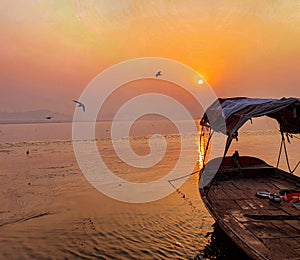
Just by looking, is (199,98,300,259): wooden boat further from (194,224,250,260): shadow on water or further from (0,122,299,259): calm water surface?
(0,122,299,259): calm water surface

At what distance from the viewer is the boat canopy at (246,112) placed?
24.8 ft

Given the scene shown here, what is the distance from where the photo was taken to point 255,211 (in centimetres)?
755

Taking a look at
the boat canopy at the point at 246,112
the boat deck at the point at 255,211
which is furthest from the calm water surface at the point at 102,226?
the boat canopy at the point at 246,112

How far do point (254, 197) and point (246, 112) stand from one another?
2.81 m

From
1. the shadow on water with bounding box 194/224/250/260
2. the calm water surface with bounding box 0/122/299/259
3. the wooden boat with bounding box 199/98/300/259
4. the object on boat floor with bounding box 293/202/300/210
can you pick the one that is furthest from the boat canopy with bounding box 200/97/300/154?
the calm water surface with bounding box 0/122/299/259

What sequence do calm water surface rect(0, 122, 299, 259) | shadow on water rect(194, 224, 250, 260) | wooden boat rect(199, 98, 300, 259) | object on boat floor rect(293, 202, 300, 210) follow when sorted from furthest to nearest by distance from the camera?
calm water surface rect(0, 122, 299, 259), object on boat floor rect(293, 202, 300, 210), shadow on water rect(194, 224, 250, 260), wooden boat rect(199, 98, 300, 259)

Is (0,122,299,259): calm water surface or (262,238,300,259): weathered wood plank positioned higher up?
(262,238,300,259): weathered wood plank

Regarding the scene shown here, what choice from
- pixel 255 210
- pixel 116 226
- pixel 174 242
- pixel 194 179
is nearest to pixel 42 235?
pixel 116 226

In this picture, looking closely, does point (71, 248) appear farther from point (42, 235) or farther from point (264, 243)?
point (264, 243)

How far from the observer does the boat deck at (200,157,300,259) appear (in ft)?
17.8

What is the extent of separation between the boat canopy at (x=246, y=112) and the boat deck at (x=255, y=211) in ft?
5.95

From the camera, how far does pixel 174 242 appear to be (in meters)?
8.30

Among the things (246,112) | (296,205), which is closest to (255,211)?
(296,205)

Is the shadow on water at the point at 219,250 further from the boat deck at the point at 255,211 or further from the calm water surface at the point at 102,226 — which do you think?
the boat deck at the point at 255,211
